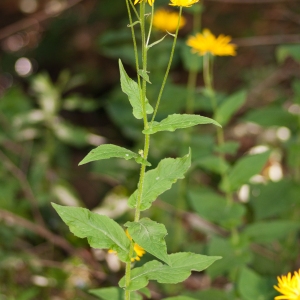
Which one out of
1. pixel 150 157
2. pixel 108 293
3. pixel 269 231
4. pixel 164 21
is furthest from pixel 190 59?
pixel 108 293

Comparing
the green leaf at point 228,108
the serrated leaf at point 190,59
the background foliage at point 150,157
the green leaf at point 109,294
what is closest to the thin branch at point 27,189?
the background foliage at point 150,157

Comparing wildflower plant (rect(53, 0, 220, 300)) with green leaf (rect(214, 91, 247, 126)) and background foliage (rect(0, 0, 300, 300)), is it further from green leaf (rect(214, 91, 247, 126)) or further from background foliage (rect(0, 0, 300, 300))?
green leaf (rect(214, 91, 247, 126))

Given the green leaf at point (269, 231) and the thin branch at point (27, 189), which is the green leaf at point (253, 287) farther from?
the thin branch at point (27, 189)

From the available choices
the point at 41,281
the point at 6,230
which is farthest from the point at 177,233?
the point at 6,230

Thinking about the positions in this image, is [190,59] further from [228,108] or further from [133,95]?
[133,95]

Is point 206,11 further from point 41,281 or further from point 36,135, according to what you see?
point 41,281

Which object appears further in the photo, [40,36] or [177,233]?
[40,36]
